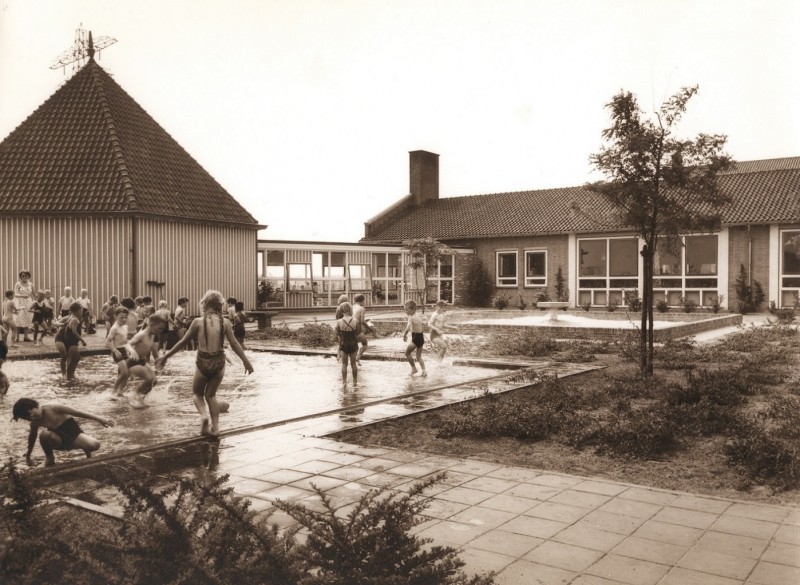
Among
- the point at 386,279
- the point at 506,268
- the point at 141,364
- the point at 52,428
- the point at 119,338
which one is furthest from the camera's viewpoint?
the point at 506,268

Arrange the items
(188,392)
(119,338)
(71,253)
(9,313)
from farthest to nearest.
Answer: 1. (71,253)
2. (9,313)
3. (188,392)
4. (119,338)

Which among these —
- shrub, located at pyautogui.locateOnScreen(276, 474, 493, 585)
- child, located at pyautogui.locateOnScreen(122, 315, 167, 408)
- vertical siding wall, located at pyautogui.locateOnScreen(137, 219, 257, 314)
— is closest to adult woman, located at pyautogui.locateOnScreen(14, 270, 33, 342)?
vertical siding wall, located at pyautogui.locateOnScreen(137, 219, 257, 314)

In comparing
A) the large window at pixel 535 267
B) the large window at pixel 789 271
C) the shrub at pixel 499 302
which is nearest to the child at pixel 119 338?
the shrub at pixel 499 302

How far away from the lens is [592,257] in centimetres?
3453

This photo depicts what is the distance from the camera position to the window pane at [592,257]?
34188mm

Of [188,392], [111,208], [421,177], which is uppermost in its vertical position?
[421,177]

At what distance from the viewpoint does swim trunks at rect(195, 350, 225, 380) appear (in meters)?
7.87

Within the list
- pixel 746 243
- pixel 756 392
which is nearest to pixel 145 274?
pixel 756 392

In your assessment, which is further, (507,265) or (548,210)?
(548,210)

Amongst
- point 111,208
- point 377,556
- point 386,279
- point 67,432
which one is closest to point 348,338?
point 67,432

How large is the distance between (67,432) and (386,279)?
30277mm

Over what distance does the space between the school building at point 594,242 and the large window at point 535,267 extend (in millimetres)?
49

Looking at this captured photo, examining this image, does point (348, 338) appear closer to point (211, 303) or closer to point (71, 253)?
point (211, 303)

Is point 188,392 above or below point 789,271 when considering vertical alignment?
below
